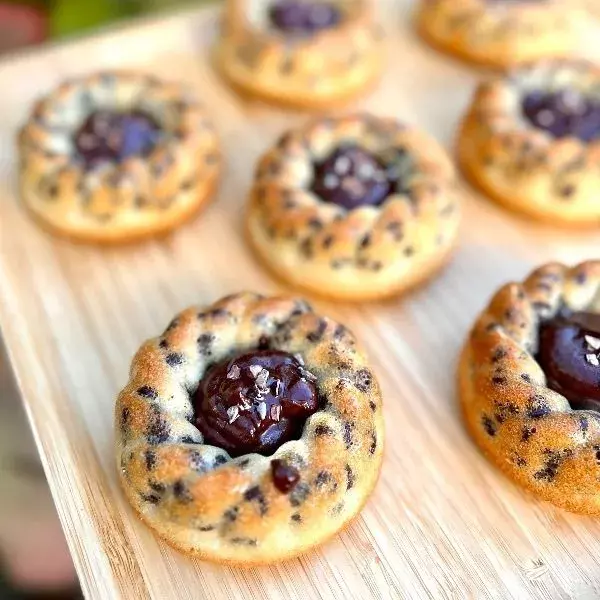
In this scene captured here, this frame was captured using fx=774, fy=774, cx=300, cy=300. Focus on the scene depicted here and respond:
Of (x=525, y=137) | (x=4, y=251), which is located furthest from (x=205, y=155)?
(x=525, y=137)

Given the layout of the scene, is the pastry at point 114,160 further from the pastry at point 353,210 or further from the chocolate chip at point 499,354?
the chocolate chip at point 499,354

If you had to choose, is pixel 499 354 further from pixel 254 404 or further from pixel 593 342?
pixel 254 404

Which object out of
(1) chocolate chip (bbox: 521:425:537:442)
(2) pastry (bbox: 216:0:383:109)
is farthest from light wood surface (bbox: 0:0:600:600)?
(1) chocolate chip (bbox: 521:425:537:442)

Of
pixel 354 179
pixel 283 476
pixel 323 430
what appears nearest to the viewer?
pixel 283 476

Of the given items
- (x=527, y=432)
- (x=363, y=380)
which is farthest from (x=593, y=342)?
(x=363, y=380)

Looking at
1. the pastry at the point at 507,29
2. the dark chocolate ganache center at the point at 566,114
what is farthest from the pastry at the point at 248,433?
the pastry at the point at 507,29

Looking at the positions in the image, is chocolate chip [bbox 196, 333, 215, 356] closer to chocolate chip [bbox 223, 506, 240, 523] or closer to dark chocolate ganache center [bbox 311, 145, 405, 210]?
chocolate chip [bbox 223, 506, 240, 523]

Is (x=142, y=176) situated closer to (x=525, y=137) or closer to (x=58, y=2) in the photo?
(x=525, y=137)
